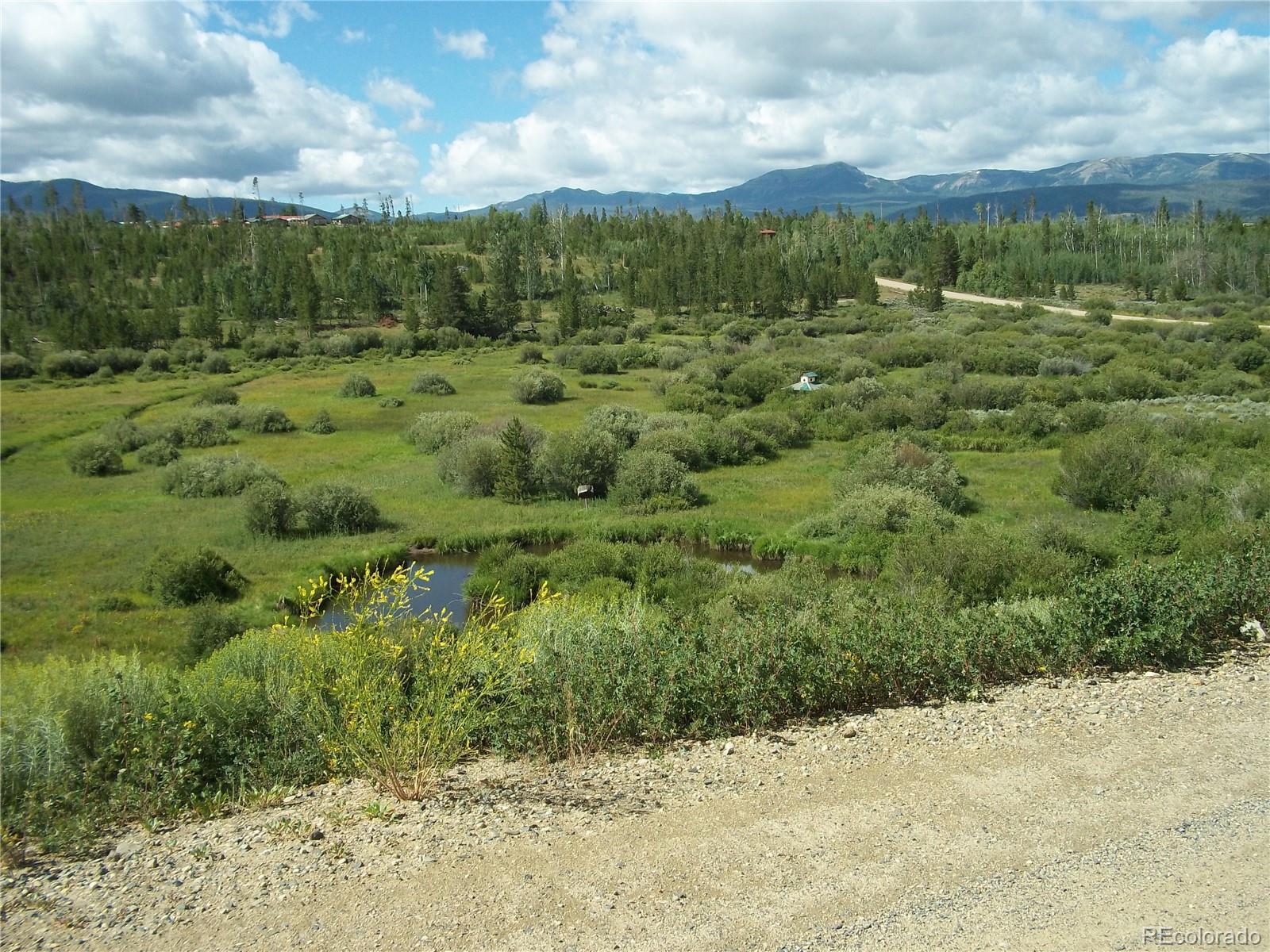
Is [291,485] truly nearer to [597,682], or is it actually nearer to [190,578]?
[190,578]

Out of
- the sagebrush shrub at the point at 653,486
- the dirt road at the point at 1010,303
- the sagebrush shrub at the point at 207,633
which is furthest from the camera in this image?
the dirt road at the point at 1010,303

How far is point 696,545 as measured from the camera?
96.4ft

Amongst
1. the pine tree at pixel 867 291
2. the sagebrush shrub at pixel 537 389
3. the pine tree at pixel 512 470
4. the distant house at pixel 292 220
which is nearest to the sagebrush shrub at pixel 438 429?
the pine tree at pixel 512 470

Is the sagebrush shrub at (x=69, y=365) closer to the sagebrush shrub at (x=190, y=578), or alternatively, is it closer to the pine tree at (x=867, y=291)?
the sagebrush shrub at (x=190, y=578)

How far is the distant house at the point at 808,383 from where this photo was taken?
53.4 m

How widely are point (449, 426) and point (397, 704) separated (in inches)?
1457

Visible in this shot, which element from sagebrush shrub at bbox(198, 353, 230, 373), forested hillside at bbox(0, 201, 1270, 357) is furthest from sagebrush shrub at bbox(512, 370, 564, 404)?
sagebrush shrub at bbox(198, 353, 230, 373)

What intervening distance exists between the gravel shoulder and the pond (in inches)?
652

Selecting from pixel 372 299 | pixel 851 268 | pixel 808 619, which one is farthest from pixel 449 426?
pixel 851 268

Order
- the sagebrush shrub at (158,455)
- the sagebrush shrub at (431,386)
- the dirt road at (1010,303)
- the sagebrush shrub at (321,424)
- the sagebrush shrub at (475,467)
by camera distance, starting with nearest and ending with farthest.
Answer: the sagebrush shrub at (475,467)
the sagebrush shrub at (158,455)
the sagebrush shrub at (321,424)
the sagebrush shrub at (431,386)
the dirt road at (1010,303)

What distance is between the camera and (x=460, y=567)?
28.2m

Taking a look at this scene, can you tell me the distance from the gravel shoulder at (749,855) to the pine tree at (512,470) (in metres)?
26.7

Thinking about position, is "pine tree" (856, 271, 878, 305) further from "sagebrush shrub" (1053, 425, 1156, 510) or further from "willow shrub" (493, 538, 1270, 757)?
"willow shrub" (493, 538, 1270, 757)

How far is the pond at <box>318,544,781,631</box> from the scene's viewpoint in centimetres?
2434
